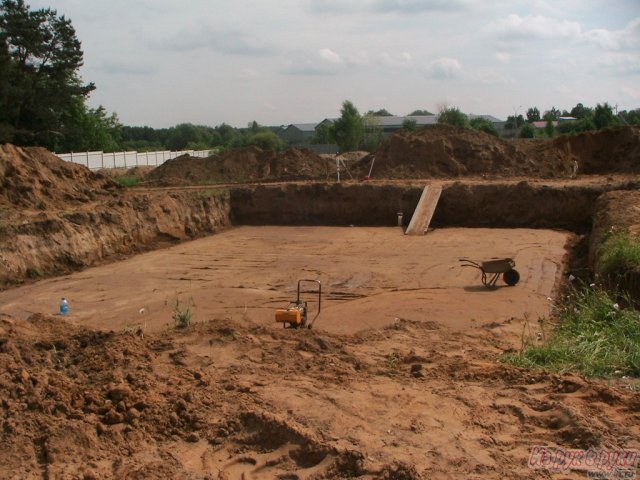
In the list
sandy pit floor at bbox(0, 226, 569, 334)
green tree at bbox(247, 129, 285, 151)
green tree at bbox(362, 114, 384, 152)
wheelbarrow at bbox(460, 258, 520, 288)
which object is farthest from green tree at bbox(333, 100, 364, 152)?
wheelbarrow at bbox(460, 258, 520, 288)

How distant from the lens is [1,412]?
17.6ft

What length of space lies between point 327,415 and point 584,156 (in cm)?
2487

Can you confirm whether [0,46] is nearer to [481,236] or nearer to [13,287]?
[13,287]

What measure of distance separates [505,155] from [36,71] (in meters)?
25.1

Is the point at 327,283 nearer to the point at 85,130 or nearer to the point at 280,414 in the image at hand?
the point at 280,414

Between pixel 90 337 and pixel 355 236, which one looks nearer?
pixel 90 337

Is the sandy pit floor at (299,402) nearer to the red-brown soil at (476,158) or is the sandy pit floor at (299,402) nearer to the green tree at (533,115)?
the red-brown soil at (476,158)

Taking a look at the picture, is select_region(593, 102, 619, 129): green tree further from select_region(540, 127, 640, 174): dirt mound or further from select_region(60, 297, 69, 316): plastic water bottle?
select_region(60, 297, 69, 316): plastic water bottle

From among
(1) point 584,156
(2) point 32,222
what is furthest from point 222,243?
(1) point 584,156

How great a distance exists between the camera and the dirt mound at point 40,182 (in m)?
19.0

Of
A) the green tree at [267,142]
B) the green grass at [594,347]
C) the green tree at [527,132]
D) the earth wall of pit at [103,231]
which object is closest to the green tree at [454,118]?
the green tree at [527,132]

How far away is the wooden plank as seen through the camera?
20.7 metres

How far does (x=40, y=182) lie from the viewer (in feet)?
66.1

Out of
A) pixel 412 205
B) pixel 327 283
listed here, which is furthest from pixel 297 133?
pixel 327 283
